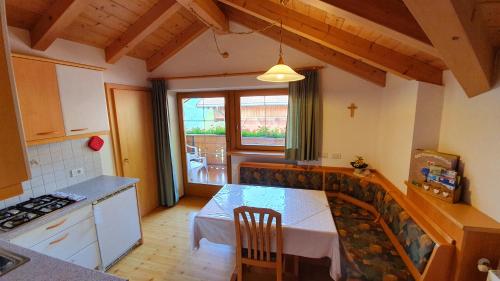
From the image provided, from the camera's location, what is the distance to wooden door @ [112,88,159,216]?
3.01m

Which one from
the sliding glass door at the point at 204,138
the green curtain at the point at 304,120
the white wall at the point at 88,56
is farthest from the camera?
the sliding glass door at the point at 204,138

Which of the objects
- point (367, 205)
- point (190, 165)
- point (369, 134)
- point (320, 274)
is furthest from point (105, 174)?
point (369, 134)

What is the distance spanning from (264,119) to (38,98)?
104 inches

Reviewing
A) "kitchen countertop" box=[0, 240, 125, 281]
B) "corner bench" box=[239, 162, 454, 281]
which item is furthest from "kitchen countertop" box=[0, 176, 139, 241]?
"corner bench" box=[239, 162, 454, 281]

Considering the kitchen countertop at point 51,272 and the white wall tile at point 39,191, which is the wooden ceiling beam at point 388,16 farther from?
the white wall tile at point 39,191

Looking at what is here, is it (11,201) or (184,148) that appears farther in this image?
(184,148)

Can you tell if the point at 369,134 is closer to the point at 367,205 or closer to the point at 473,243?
the point at 367,205

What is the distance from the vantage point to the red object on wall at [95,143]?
2590 millimetres

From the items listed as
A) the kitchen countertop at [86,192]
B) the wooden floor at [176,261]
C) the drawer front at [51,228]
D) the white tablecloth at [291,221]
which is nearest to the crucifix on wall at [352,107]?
the white tablecloth at [291,221]

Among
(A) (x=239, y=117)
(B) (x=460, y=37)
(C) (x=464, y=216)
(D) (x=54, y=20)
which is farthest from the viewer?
(A) (x=239, y=117)

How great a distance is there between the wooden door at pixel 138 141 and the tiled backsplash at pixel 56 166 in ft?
1.43

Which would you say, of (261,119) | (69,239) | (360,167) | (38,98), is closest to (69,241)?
(69,239)

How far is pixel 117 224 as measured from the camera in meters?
2.37

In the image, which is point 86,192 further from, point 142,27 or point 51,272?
point 142,27
